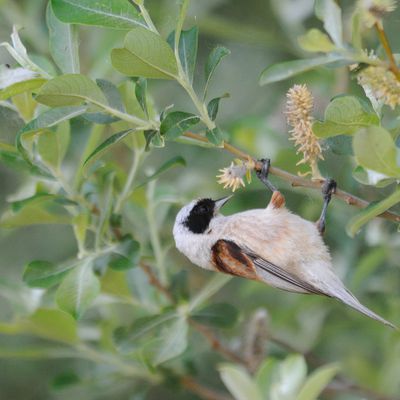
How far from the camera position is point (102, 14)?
282cm

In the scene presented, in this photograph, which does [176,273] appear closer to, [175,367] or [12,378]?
[175,367]

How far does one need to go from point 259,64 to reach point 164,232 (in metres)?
1.86

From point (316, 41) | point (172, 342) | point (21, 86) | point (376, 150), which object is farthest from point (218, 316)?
point (316, 41)

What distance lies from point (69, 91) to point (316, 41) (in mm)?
839

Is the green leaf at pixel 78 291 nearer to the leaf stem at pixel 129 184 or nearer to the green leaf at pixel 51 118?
the leaf stem at pixel 129 184

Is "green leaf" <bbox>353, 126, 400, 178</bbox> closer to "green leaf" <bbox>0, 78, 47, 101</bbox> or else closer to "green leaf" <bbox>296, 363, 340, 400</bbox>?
"green leaf" <bbox>296, 363, 340, 400</bbox>

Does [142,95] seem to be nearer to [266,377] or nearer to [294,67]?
[294,67]

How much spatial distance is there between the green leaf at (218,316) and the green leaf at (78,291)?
2.30 feet

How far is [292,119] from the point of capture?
9.54 ft

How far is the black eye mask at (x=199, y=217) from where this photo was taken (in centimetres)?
416

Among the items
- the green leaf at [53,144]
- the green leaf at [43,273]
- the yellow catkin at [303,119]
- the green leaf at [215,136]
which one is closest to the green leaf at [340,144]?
the yellow catkin at [303,119]

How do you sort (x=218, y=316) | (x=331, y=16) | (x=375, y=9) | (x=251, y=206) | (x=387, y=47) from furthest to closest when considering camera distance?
(x=251, y=206) → (x=218, y=316) → (x=331, y=16) → (x=387, y=47) → (x=375, y=9)

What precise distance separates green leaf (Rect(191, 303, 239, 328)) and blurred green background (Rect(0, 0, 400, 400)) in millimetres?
142

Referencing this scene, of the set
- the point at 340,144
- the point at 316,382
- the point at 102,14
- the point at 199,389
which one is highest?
the point at 102,14
